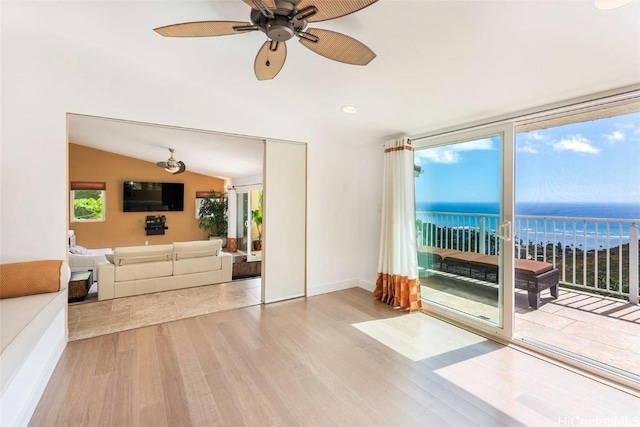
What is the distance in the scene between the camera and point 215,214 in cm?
830

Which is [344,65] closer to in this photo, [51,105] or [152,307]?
[51,105]

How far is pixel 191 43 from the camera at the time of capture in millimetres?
2457

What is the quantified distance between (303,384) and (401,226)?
7.08ft

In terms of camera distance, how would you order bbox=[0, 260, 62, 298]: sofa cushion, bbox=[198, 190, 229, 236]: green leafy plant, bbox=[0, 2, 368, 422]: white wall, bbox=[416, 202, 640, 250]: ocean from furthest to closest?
bbox=[198, 190, 229, 236]: green leafy plant < bbox=[416, 202, 640, 250]: ocean < bbox=[0, 2, 368, 422]: white wall < bbox=[0, 260, 62, 298]: sofa cushion

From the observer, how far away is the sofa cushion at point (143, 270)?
3.97 metres

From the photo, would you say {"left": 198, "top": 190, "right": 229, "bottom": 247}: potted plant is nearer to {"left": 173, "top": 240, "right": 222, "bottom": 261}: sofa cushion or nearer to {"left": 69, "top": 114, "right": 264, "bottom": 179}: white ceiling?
{"left": 69, "top": 114, "right": 264, "bottom": 179}: white ceiling

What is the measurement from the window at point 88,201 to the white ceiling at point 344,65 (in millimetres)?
5583

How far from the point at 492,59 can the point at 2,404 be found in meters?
3.53

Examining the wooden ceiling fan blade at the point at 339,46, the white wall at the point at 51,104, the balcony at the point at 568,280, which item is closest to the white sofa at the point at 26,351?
the white wall at the point at 51,104

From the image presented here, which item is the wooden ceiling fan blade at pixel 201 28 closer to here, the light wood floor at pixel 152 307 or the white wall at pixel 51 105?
the white wall at pixel 51 105

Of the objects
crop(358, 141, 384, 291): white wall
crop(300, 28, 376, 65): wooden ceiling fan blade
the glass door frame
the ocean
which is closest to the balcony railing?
the ocean

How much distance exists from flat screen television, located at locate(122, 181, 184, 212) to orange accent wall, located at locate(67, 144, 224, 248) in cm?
13

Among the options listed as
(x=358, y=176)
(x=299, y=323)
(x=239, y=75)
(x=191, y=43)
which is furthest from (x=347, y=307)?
(x=191, y=43)

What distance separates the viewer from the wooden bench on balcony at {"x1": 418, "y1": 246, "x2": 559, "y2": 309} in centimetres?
300
